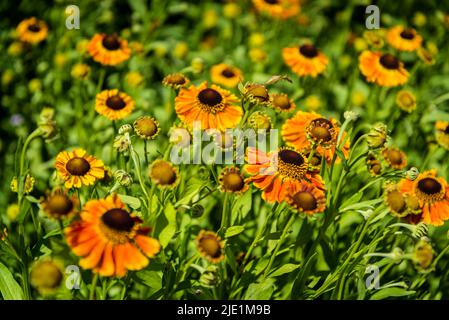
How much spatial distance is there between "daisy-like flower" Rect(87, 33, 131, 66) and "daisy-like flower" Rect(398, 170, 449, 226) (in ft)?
4.45

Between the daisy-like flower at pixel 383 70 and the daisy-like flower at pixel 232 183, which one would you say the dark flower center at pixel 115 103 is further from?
the daisy-like flower at pixel 383 70

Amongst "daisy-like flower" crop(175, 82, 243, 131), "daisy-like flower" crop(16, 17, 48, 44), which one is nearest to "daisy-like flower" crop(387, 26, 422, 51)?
"daisy-like flower" crop(175, 82, 243, 131)

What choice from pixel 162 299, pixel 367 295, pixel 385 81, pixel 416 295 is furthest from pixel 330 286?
pixel 385 81

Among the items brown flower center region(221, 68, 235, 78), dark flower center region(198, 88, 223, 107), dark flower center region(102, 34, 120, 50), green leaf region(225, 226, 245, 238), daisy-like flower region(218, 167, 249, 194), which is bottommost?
green leaf region(225, 226, 245, 238)

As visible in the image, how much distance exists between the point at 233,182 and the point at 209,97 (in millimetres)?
446

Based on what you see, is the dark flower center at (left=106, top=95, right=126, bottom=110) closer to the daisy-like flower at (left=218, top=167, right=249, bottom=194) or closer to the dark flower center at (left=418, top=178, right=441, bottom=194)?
the daisy-like flower at (left=218, top=167, right=249, bottom=194)

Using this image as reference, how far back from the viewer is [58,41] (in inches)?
118

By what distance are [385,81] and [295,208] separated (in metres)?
1.24

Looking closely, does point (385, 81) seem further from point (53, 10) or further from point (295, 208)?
point (53, 10)

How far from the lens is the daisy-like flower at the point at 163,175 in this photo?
4.56 ft

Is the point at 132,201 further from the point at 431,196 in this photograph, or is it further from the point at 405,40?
the point at 405,40

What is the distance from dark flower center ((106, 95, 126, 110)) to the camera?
1944 millimetres

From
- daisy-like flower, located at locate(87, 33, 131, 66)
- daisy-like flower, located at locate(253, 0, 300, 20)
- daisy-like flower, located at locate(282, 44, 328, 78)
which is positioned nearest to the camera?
daisy-like flower, located at locate(87, 33, 131, 66)

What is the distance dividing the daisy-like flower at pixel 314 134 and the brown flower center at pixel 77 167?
699mm
